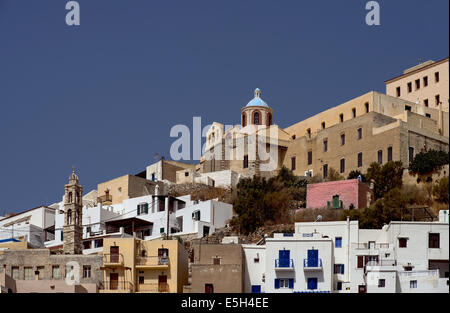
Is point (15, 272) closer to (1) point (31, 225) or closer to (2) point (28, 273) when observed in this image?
(2) point (28, 273)

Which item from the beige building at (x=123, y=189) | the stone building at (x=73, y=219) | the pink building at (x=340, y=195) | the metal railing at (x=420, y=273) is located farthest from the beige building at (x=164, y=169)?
the metal railing at (x=420, y=273)

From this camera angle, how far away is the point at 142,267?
179ft

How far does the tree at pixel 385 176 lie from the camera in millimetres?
66750

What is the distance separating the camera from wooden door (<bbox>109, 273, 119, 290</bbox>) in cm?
5444

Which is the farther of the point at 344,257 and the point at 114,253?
the point at 114,253

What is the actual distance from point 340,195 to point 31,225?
1978cm

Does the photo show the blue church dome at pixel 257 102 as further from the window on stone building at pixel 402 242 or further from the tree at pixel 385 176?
the window on stone building at pixel 402 242

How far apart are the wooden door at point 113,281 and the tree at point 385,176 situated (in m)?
18.5

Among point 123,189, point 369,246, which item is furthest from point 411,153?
point 123,189

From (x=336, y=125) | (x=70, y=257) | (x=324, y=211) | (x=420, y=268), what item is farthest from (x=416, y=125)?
(x=70, y=257)

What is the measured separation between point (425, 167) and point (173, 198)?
15.2 m

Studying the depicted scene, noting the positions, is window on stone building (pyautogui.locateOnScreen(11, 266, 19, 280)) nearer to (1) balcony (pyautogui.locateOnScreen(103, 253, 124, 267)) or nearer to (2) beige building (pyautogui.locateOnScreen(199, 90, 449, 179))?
(1) balcony (pyautogui.locateOnScreen(103, 253, 124, 267))

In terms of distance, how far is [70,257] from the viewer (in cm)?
5525
